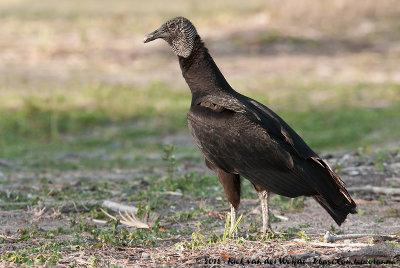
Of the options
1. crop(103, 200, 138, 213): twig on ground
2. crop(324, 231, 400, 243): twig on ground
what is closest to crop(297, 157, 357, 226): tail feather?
crop(324, 231, 400, 243): twig on ground

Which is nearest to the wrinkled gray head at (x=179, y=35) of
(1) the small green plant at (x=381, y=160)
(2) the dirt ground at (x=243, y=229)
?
(2) the dirt ground at (x=243, y=229)

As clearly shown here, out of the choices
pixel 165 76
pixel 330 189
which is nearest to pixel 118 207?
pixel 330 189

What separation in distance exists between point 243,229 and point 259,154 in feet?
2.86

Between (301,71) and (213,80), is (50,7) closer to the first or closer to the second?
(301,71)

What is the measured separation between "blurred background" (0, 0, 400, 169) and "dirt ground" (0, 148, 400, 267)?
0.75m

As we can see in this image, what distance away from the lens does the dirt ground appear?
4184 millimetres

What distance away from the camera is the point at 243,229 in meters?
5.38

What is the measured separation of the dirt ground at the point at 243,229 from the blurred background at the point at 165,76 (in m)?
0.75

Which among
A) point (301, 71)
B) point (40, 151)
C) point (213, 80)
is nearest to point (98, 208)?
point (213, 80)

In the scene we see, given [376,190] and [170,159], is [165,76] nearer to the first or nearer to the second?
[170,159]

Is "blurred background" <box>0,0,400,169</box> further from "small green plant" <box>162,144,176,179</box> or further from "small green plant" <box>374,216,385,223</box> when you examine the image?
"small green plant" <box>374,216,385,223</box>

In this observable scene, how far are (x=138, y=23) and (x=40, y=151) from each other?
961 centimetres

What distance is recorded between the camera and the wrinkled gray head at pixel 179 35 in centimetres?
523

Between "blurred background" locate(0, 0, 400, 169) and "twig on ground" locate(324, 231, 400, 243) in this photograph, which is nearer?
"twig on ground" locate(324, 231, 400, 243)
